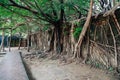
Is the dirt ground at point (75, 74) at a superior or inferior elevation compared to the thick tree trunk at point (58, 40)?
inferior

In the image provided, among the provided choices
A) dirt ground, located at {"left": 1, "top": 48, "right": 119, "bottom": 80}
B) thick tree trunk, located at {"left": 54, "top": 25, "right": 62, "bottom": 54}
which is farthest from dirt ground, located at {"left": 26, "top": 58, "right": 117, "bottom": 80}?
thick tree trunk, located at {"left": 54, "top": 25, "right": 62, "bottom": 54}

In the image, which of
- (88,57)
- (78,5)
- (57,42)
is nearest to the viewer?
(88,57)

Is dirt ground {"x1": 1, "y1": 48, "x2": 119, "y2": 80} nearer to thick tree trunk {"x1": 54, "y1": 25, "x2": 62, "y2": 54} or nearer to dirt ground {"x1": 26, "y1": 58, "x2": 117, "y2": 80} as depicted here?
dirt ground {"x1": 26, "y1": 58, "x2": 117, "y2": 80}

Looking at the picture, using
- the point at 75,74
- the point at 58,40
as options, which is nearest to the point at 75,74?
the point at 75,74

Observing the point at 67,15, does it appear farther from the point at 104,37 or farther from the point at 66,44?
the point at 104,37

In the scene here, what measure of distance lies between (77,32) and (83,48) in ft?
2.22

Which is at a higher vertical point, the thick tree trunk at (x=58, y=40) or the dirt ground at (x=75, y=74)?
the thick tree trunk at (x=58, y=40)

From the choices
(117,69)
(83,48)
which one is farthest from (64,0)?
(117,69)

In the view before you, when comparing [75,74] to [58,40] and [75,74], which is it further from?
[58,40]

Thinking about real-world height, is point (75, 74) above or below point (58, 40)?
below

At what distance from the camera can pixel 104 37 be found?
21.8 feet

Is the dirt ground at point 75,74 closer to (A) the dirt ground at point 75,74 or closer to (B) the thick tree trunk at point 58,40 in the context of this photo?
(A) the dirt ground at point 75,74

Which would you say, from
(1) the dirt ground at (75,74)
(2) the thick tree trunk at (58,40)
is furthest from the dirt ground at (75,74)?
(2) the thick tree trunk at (58,40)

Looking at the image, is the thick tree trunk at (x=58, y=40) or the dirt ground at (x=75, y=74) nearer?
the dirt ground at (x=75, y=74)
